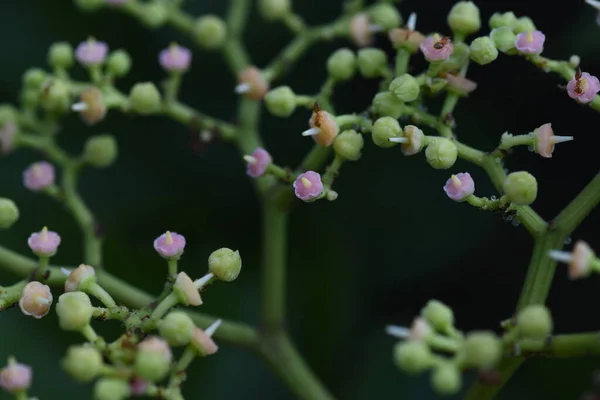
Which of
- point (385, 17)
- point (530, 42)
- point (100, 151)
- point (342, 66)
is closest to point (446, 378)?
point (530, 42)

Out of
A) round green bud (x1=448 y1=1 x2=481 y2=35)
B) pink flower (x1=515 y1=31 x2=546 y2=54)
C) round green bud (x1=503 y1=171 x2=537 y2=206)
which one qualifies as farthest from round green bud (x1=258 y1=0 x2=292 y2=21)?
round green bud (x1=503 y1=171 x2=537 y2=206)

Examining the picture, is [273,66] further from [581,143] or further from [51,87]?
[581,143]

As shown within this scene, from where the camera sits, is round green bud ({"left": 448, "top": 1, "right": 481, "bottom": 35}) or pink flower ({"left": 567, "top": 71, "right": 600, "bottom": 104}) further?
round green bud ({"left": 448, "top": 1, "right": 481, "bottom": 35})

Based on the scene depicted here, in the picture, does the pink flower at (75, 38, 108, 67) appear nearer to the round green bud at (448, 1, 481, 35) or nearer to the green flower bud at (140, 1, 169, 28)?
the green flower bud at (140, 1, 169, 28)

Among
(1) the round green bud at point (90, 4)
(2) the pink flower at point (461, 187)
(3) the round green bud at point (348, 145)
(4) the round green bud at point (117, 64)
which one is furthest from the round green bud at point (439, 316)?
(1) the round green bud at point (90, 4)

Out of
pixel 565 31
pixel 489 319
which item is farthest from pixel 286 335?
pixel 565 31

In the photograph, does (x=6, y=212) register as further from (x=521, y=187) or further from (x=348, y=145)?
(x=521, y=187)
